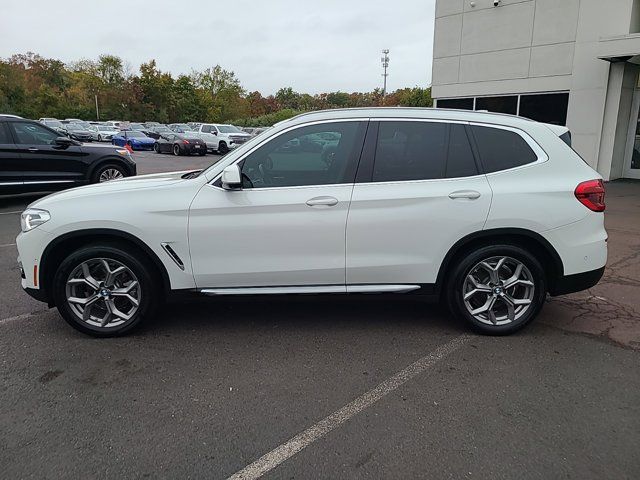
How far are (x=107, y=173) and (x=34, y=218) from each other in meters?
7.71

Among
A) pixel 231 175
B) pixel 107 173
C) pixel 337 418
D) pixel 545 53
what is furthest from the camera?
pixel 545 53

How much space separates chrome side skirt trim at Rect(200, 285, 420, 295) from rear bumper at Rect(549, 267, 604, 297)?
1150 millimetres

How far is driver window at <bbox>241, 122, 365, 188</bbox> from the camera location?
3.91 m

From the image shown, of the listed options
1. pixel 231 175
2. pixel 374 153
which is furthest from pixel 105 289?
pixel 374 153

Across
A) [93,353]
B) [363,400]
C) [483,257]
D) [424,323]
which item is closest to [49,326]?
[93,353]

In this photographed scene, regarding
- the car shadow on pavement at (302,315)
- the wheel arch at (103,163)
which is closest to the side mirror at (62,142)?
the wheel arch at (103,163)

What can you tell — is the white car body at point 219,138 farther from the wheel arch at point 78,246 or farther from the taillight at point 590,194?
the taillight at point 590,194

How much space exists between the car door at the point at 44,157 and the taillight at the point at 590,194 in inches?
392

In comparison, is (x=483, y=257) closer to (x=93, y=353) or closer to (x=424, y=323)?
(x=424, y=323)

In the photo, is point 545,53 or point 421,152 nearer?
point 421,152

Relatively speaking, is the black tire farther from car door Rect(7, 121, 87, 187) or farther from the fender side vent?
the fender side vent

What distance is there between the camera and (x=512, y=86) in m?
15.3

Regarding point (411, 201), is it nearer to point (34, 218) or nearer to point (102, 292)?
point (102, 292)

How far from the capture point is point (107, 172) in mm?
11031
